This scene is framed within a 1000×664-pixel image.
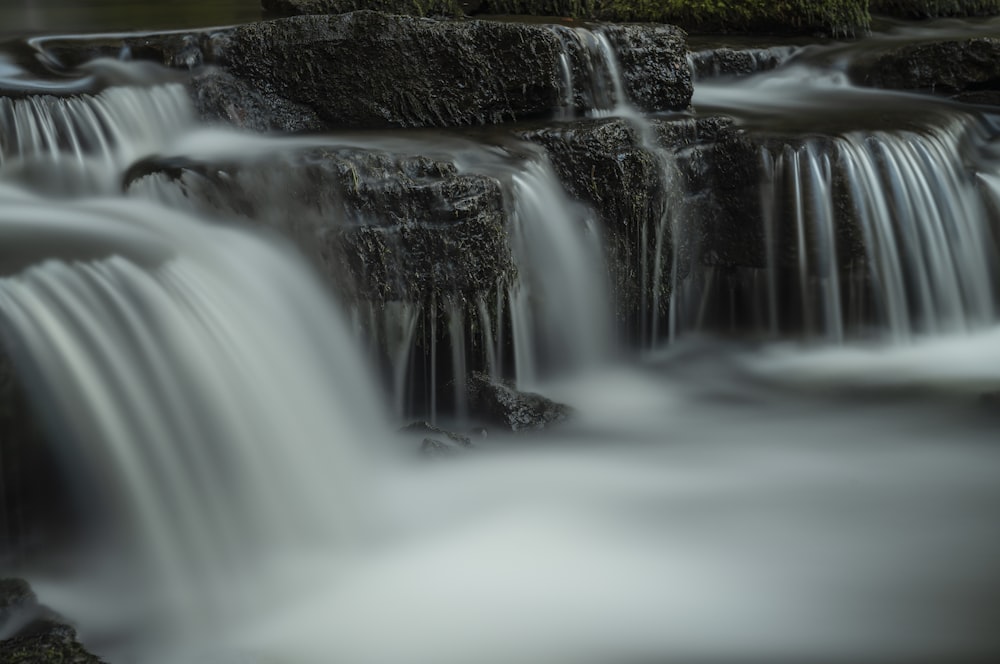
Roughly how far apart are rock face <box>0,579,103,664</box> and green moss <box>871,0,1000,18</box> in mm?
8532

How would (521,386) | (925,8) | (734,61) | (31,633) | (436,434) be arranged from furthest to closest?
1. (925,8)
2. (734,61)
3. (521,386)
4. (436,434)
5. (31,633)

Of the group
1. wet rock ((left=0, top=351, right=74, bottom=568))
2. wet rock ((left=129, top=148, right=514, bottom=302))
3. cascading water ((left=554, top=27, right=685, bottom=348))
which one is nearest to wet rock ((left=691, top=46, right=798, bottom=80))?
cascading water ((left=554, top=27, right=685, bottom=348))

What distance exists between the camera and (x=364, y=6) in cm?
778

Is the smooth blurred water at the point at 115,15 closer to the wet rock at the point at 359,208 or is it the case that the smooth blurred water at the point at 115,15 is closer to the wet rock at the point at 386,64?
the wet rock at the point at 386,64

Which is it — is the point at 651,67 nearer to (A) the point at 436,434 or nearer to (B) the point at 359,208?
(B) the point at 359,208

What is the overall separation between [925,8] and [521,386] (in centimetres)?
646

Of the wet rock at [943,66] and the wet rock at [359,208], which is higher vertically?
the wet rock at [943,66]

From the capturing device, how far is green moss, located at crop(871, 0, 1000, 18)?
31.7 ft

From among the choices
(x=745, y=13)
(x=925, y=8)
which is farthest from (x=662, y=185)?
(x=925, y=8)

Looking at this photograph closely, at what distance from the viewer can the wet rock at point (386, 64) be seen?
5.61m

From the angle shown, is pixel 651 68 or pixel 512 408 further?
pixel 651 68

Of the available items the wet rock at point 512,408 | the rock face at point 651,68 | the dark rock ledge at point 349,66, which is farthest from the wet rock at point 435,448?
the rock face at point 651,68

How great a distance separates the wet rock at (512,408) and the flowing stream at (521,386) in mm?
63

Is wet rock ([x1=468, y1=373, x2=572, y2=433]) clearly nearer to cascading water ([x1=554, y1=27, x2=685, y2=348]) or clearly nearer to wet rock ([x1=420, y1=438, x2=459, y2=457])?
wet rock ([x1=420, y1=438, x2=459, y2=457])
